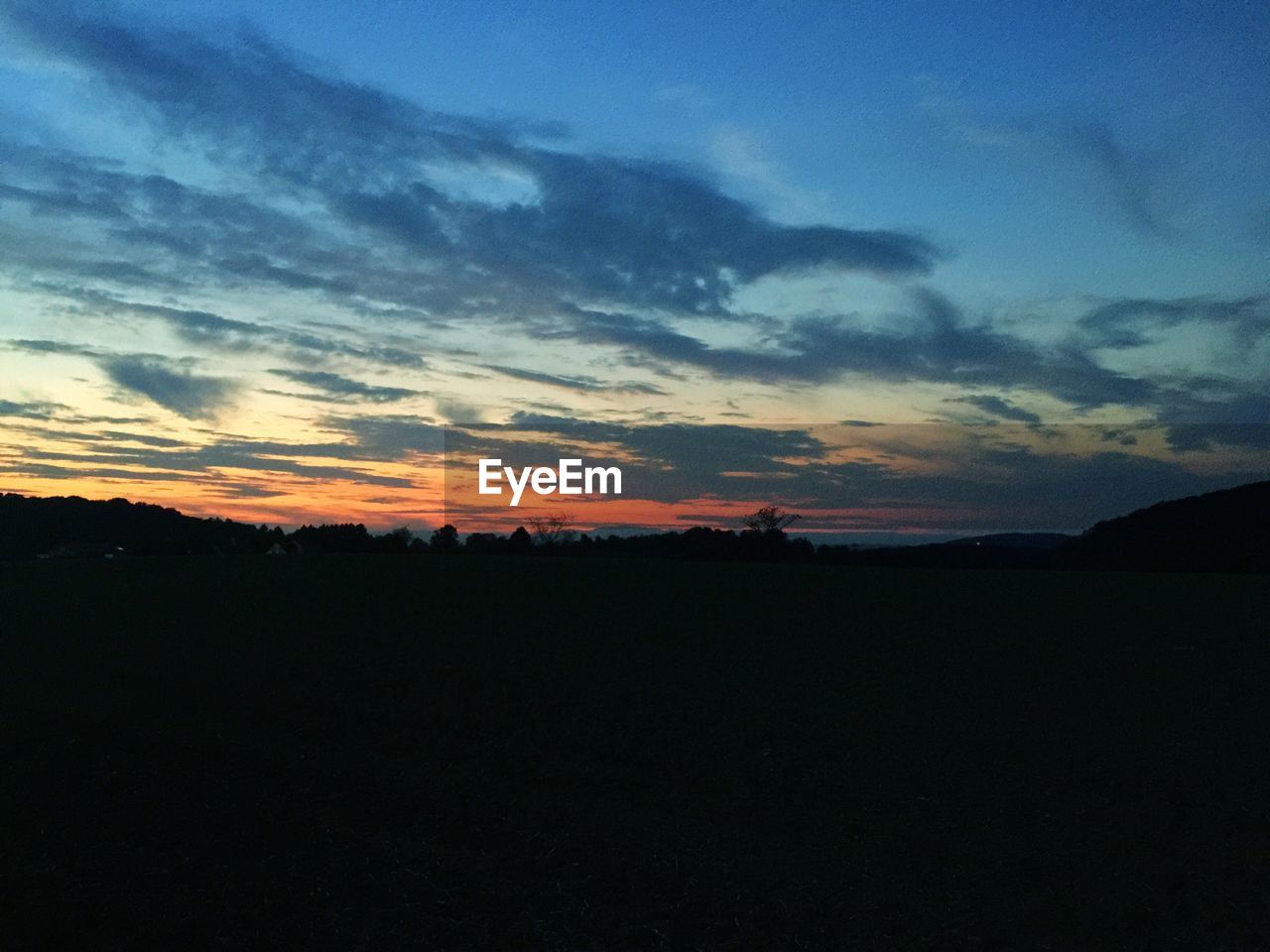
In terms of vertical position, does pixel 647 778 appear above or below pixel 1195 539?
below

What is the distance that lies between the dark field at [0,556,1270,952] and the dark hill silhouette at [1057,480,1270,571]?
1764 cm

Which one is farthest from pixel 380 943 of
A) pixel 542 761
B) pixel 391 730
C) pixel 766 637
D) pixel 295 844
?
pixel 766 637

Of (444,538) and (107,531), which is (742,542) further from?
(107,531)

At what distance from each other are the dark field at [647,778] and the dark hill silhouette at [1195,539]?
1764 centimetres

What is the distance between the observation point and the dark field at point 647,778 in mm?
9539

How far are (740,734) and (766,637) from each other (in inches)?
285

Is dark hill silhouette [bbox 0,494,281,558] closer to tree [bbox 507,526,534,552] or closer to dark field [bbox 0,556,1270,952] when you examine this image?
tree [bbox 507,526,534,552]

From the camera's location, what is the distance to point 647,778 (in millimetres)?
13164

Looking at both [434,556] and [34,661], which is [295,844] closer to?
[34,661]

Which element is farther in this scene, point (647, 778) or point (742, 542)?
point (742, 542)

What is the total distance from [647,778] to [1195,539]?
1447 inches

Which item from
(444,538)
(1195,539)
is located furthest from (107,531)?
(1195,539)

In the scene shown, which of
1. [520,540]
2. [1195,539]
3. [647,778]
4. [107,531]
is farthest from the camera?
[107,531]

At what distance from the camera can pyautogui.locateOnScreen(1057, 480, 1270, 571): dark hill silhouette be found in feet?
133
